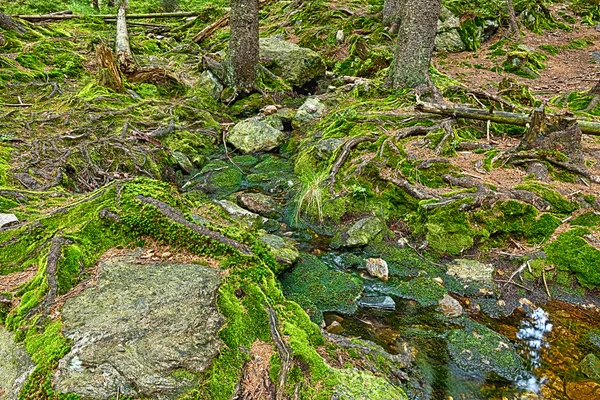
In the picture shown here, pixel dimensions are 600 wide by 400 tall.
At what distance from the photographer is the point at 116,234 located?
11.1 feet

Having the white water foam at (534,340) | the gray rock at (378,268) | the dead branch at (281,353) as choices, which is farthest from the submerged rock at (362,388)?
the gray rock at (378,268)

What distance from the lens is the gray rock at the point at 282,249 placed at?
187 inches

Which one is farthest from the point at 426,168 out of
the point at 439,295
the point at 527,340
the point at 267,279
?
the point at 267,279

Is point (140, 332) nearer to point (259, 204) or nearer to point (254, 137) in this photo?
point (259, 204)

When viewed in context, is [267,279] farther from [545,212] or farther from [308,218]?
[545,212]

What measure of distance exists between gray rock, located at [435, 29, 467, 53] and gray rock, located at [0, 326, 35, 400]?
14.0 meters

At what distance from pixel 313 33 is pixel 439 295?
12305 millimetres

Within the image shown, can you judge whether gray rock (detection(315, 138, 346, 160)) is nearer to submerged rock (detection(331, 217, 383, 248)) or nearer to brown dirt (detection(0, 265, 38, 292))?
submerged rock (detection(331, 217, 383, 248))

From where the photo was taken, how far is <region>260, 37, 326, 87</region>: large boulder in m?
11.4

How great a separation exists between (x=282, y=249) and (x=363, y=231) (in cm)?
120

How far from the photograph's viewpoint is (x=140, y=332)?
248cm

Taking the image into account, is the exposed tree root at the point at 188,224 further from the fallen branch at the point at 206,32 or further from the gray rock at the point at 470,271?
the fallen branch at the point at 206,32

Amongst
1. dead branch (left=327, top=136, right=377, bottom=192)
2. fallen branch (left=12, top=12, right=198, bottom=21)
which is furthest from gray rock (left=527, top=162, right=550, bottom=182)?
fallen branch (left=12, top=12, right=198, bottom=21)

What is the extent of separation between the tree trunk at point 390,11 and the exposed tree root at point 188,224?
41.1 feet
